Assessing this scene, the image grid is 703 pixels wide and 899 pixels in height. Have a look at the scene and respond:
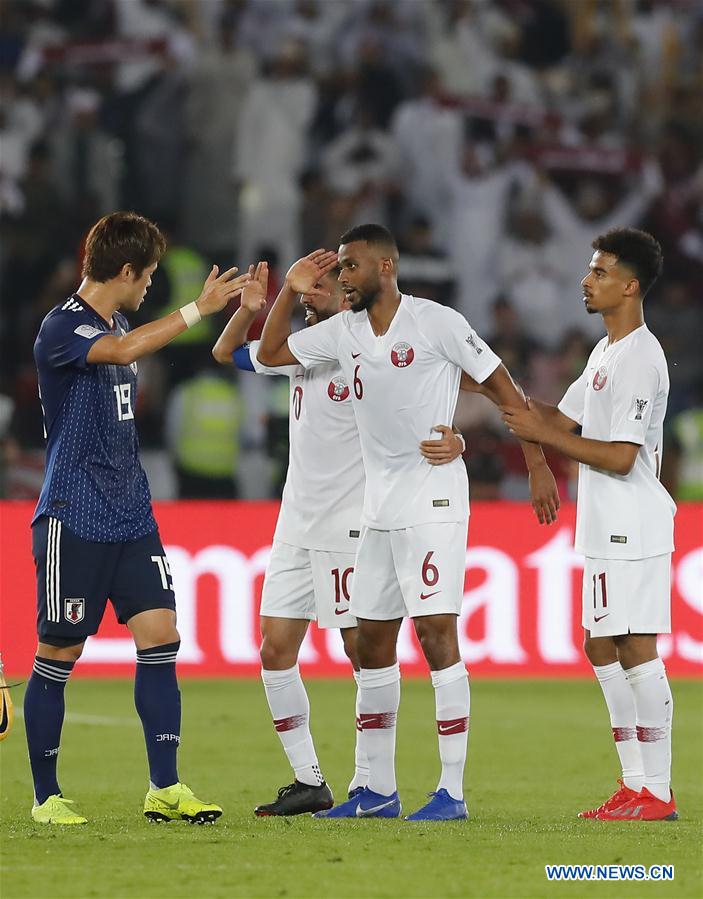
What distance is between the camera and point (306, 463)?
692 centimetres

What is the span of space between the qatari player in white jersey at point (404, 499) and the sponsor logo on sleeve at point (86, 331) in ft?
3.30

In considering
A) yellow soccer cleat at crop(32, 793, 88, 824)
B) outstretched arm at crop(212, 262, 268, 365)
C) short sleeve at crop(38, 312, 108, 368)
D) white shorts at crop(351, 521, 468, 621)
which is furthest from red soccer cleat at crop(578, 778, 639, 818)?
short sleeve at crop(38, 312, 108, 368)

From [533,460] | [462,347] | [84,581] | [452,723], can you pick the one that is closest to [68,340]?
[84,581]

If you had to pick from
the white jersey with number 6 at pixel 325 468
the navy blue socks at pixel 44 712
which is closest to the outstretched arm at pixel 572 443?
the white jersey with number 6 at pixel 325 468

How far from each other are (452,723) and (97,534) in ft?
4.95

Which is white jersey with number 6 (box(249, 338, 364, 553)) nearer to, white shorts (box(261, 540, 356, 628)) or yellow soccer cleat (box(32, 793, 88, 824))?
white shorts (box(261, 540, 356, 628))

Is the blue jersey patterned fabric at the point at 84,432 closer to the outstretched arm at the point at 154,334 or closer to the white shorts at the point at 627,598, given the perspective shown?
the outstretched arm at the point at 154,334

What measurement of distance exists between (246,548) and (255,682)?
957 millimetres

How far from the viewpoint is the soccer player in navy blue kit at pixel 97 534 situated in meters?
6.13

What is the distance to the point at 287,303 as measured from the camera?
6.66m

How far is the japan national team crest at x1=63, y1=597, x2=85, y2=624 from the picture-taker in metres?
6.11

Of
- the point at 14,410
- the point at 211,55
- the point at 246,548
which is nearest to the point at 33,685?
the point at 246,548

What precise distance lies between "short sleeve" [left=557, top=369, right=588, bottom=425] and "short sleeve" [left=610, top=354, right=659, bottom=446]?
1.24ft

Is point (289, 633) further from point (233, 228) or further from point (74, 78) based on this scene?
point (74, 78)
